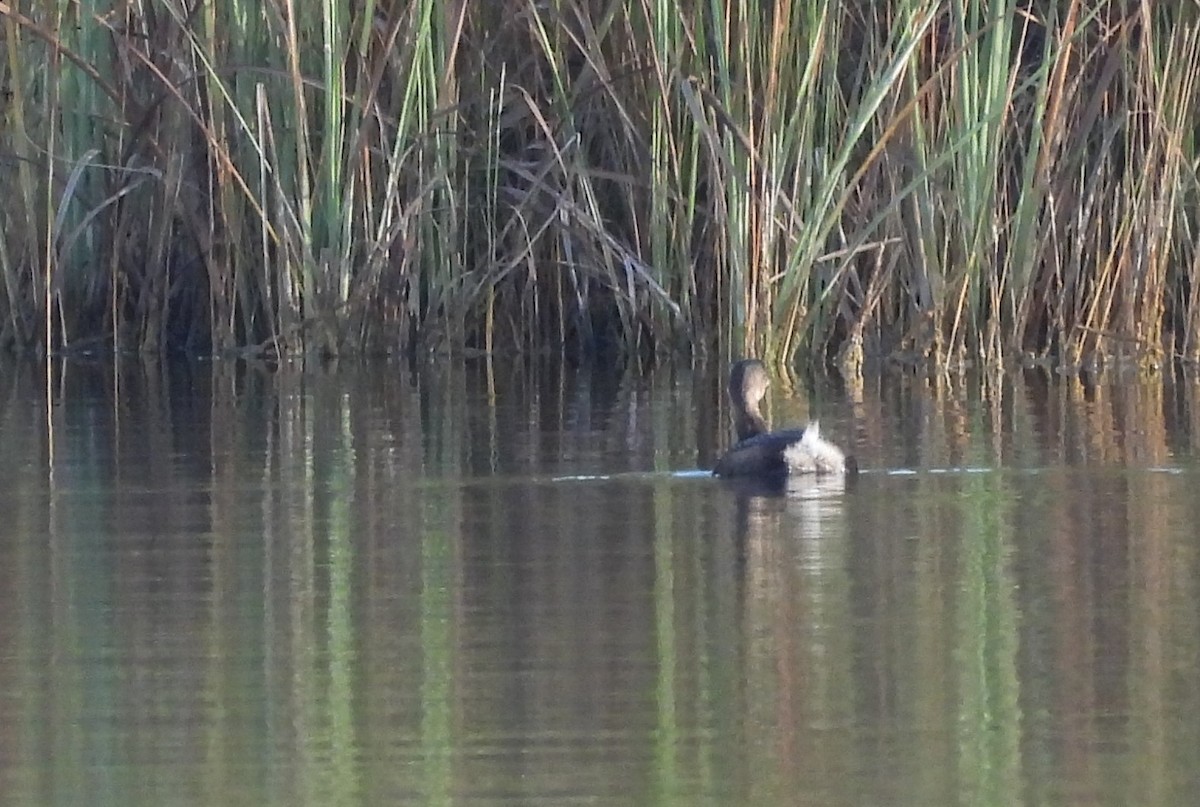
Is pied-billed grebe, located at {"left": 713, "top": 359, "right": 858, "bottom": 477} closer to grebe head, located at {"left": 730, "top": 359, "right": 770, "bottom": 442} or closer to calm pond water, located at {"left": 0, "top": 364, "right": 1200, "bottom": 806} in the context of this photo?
calm pond water, located at {"left": 0, "top": 364, "right": 1200, "bottom": 806}

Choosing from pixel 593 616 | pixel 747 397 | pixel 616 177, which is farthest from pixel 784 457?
pixel 616 177

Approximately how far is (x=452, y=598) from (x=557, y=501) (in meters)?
1.59

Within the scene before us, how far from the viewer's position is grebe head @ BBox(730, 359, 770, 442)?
342 inches

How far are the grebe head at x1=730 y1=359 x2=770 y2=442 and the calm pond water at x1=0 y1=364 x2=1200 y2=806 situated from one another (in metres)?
0.20

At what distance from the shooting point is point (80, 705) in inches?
192

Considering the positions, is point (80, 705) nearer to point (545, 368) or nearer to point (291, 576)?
point (291, 576)

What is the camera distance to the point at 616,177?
1157 centimetres

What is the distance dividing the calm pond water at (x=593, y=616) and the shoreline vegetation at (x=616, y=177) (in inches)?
71.8

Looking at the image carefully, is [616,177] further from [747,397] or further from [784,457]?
[784,457]

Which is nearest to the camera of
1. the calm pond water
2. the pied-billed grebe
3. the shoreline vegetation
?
the calm pond water

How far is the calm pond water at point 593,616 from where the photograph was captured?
438cm

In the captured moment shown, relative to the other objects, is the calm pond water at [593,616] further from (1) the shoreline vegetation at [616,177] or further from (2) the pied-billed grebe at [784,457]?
(1) the shoreline vegetation at [616,177]

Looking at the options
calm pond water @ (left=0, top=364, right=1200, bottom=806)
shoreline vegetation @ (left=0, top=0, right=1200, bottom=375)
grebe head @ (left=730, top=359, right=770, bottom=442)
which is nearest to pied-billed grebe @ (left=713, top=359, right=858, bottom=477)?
calm pond water @ (left=0, top=364, right=1200, bottom=806)

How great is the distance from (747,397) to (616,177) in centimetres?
298
